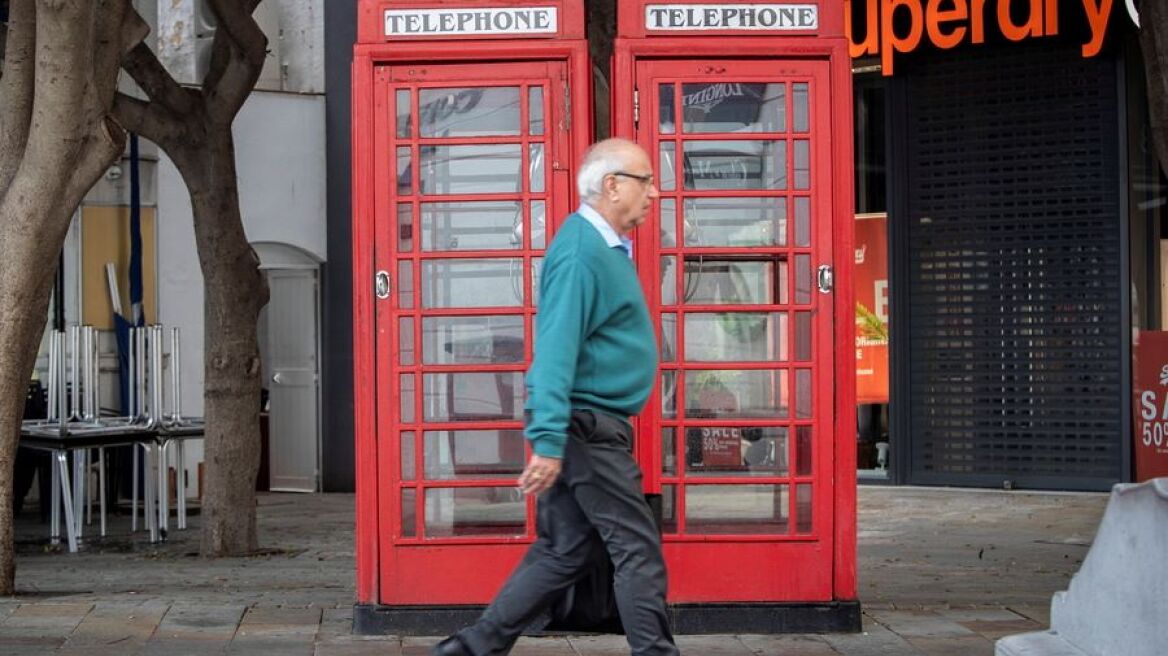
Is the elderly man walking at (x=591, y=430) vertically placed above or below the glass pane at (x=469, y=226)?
below

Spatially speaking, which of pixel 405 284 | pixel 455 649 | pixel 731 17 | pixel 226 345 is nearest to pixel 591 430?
pixel 455 649

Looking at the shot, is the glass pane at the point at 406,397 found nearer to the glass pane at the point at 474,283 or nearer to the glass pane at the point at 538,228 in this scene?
the glass pane at the point at 474,283

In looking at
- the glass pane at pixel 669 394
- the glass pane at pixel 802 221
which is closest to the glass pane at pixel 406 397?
the glass pane at pixel 669 394

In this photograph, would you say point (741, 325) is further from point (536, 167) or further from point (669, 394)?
point (536, 167)

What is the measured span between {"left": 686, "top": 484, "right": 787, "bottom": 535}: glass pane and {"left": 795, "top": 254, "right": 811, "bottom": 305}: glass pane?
2.70 feet

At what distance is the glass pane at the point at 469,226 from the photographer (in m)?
7.63

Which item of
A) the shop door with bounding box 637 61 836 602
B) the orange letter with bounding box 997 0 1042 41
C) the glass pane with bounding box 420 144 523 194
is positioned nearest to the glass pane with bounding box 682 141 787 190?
the shop door with bounding box 637 61 836 602

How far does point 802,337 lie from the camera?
25.1 feet

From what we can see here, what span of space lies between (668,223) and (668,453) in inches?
39.0

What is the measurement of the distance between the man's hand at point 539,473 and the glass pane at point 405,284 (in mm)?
2100

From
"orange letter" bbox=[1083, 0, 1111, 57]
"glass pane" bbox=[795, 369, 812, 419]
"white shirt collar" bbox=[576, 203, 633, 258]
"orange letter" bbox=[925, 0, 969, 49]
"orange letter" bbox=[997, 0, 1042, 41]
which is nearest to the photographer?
"white shirt collar" bbox=[576, 203, 633, 258]

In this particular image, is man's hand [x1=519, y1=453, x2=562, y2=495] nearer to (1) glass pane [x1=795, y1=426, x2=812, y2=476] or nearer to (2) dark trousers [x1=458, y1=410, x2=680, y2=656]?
(2) dark trousers [x1=458, y1=410, x2=680, y2=656]

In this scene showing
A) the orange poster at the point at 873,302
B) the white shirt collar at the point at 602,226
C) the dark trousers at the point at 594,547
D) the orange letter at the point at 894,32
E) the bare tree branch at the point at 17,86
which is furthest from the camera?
the orange poster at the point at 873,302

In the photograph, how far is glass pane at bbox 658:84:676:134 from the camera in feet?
25.0
